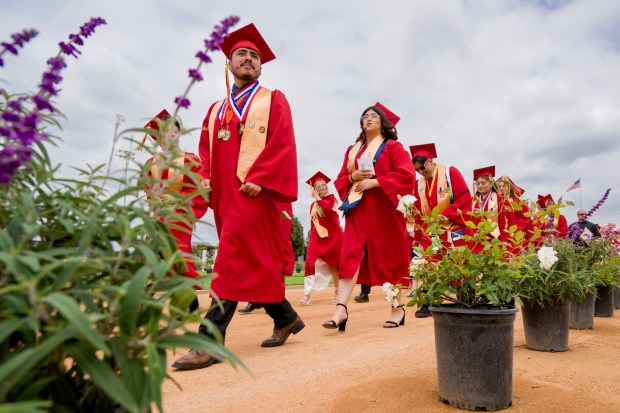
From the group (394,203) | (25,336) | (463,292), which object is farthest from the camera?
(394,203)

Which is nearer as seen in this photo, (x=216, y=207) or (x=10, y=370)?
(x=10, y=370)

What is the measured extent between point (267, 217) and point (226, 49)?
1.60 meters

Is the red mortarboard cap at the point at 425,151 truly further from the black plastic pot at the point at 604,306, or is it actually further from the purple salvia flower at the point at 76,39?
the purple salvia flower at the point at 76,39

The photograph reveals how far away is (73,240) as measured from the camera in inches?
42.6

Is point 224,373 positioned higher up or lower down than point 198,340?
lower down

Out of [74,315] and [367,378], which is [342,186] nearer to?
[367,378]

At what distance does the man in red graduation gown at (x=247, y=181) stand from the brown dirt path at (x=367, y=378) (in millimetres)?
477

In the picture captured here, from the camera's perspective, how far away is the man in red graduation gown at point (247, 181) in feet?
12.3

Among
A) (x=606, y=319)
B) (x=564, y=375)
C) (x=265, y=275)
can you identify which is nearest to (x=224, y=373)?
(x=265, y=275)

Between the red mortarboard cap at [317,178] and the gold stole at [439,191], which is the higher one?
the red mortarboard cap at [317,178]

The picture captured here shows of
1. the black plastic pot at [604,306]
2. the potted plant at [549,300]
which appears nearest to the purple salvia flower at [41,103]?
the potted plant at [549,300]

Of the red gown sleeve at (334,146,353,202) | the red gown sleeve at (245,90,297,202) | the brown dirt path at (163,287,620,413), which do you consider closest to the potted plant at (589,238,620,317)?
the brown dirt path at (163,287,620,413)

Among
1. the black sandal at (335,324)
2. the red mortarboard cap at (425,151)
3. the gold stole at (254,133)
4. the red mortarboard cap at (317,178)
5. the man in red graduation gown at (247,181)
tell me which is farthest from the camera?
the red mortarboard cap at (317,178)

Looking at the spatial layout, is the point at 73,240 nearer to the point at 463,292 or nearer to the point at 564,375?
the point at 463,292
